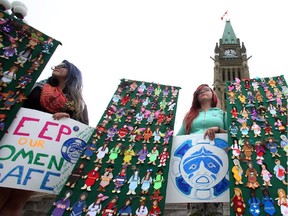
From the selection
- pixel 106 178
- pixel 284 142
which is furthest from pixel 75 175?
pixel 284 142

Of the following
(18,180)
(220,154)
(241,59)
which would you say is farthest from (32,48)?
(241,59)

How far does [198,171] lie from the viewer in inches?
111

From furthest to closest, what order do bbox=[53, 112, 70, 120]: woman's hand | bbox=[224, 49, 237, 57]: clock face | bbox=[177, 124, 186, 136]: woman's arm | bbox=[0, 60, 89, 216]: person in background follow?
bbox=[224, 49, 237, 57]: clock face < bbox=[177, 124, 186, 136]: woman's arm < bbox=[0, 60, 89, 216]: person in background < bbox=[53, 112, 70, 120]: woman's hand

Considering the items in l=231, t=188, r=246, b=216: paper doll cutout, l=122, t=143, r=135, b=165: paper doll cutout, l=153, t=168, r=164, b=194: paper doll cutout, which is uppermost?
l=122, t=143, r=135, b=165: paper doll cutout

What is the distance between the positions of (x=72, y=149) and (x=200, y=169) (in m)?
1.50

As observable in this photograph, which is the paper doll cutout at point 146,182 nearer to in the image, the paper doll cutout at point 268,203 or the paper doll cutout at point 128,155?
the paper doll cutout at point 128,155

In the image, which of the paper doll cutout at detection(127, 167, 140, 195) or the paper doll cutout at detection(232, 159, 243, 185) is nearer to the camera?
the paper doll cutout at detection(232, 159, 243, 185)

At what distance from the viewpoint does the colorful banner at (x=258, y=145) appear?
2.33 m

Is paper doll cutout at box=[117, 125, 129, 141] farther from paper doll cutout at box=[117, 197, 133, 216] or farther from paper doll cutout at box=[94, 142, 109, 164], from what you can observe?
paper doll cutout at box=[117, 197, 133, 216]

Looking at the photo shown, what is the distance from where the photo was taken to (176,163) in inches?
117

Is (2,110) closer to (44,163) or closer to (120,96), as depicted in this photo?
(44,163)

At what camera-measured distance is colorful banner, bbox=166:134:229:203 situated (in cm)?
264

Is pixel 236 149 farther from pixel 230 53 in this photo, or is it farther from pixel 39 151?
pixel 230 53

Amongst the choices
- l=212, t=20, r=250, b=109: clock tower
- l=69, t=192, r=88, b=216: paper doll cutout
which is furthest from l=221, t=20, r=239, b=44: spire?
l=69, t=192, r=88, b=216: paper doll cutout
